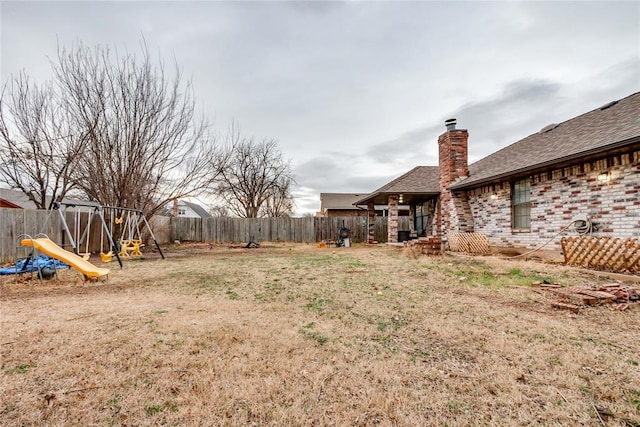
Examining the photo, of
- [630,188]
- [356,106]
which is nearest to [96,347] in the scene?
[630,188]

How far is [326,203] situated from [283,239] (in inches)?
454

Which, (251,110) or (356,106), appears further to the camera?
(251,110)

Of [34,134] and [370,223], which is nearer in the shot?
[34,134]

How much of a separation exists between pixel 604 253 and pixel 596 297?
2997 mm

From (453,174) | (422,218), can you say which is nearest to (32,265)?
(453,174)

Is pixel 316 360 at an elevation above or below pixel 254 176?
below

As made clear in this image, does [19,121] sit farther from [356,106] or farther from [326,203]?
[326,203]

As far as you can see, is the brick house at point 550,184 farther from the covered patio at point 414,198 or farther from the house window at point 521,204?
the covered patio at point 414,198

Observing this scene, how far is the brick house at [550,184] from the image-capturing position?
20.5ft

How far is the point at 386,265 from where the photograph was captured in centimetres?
765

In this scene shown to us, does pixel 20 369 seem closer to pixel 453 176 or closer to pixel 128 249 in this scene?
pixel 128 249

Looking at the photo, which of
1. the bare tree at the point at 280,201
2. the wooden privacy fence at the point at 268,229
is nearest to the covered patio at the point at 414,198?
the wooden privacy fence at the point at 268,229

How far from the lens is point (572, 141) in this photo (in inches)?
311

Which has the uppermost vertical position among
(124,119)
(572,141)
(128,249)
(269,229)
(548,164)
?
(124,119)
